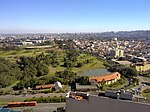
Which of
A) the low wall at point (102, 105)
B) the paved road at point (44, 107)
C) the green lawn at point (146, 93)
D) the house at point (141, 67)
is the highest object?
the low wall at point (102, 105)

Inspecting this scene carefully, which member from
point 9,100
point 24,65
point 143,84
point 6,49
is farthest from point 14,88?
point 6,49

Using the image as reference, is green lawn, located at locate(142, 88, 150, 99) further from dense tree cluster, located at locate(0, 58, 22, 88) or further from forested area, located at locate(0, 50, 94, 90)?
dense tree cluster, located at locate(0, 58, 22, 88)

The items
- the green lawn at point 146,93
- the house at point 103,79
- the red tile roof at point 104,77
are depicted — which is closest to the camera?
the green lawn at point 146,93

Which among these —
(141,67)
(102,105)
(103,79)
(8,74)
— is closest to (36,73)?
(8,74)

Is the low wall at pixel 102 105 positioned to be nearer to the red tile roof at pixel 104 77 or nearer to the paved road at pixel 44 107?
the paved road at pixel 44 107

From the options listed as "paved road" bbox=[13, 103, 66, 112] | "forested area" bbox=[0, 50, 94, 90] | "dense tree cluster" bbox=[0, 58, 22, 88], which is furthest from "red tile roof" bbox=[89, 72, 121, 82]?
"dense tree cluster" bbox=[0, 58, 22, 88]

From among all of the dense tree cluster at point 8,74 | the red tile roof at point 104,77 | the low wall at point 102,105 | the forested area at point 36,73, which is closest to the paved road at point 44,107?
the forested area at point 36,73

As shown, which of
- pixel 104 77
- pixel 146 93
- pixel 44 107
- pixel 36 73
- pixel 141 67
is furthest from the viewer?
pixel 141 67

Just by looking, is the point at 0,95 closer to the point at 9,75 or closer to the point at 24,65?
the point at 9,75

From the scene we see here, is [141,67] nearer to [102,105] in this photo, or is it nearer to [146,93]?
[146,93]

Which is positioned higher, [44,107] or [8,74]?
[8,74]

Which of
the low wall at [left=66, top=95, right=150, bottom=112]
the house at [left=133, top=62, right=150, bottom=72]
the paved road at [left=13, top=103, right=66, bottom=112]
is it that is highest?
the low wall at [left=66, top=95, right=150, bottom=112]

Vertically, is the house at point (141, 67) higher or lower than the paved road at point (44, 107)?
lower
